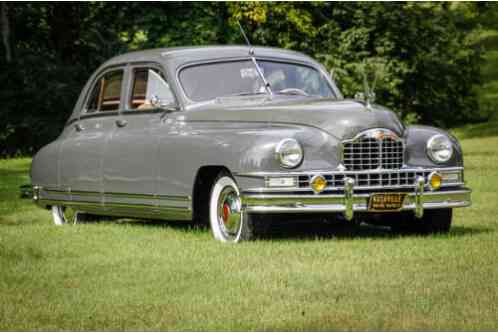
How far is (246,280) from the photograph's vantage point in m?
7.71

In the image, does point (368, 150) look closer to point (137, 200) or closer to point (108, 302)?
point (137, 200)

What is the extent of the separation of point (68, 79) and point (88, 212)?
1943 cm

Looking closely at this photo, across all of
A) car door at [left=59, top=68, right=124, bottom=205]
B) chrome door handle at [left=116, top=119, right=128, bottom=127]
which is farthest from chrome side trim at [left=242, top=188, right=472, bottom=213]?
car door at [left=59, top=68, right=124, bottom=205]

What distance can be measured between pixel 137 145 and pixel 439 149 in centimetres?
286

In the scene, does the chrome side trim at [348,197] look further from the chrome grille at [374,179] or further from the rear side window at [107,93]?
the rear side window at [107,93]

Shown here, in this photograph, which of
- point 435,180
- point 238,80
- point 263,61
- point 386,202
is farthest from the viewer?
point 263,61

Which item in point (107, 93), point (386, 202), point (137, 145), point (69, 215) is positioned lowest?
point (69, 215)

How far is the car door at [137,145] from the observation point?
10977 mm

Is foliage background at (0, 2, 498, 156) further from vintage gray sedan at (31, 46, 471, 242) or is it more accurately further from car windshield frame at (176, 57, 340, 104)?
vintage gray sedan at (31, 46, 471, 242)

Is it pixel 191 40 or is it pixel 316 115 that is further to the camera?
pixel 191 40

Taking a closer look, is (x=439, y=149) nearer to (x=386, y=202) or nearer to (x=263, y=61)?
(x=386, y=202)

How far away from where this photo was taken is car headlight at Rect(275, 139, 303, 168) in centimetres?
961

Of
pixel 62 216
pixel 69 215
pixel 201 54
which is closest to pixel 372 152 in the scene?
pixel 201 54

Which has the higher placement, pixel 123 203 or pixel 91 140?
pixel 91 140
